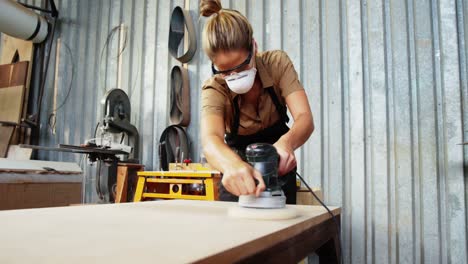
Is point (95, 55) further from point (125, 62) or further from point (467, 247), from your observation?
point (467, 247)

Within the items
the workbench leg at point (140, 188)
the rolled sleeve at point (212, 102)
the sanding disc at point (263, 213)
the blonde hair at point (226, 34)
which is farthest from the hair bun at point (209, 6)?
the workbench leg at point (140, 188)

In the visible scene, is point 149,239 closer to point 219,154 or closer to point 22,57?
point 219,154

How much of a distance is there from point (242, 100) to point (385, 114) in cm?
153

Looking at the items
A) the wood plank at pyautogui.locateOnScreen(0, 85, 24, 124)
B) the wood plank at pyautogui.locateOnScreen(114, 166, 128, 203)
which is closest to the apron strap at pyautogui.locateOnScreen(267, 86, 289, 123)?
the wood plank at pyautogui.locateOnScreen(114, 166, 128, 203)

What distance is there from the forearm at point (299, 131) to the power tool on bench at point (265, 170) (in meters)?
0.32

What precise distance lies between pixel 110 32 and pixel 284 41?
217 cm

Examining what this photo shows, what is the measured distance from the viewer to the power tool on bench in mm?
930

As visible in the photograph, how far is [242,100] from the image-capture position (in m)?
1.59

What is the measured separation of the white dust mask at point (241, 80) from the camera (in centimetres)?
137

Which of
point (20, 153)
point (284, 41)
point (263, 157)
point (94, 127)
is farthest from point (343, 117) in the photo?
point (20, 153)

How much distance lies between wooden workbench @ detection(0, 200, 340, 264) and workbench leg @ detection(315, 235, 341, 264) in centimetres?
21

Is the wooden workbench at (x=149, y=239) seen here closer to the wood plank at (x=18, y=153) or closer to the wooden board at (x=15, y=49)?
the wood plank at (x=18, y=153)

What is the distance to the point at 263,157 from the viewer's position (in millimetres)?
932

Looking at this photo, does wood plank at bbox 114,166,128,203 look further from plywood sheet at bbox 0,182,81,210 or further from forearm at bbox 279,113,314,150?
forearm at bbox 279,113,314,150
